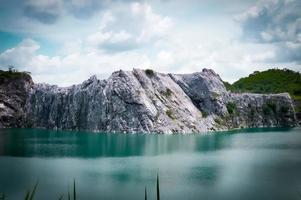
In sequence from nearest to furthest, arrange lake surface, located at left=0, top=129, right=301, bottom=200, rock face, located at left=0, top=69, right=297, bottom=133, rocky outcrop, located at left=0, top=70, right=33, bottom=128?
lake surface, located at left=0, top=129, right=301, bottom=200
rock face, located at left=0, top=69, right=297, bottom=133
rocky outcrop, located at left=0, top=70, right=33, bottom=128

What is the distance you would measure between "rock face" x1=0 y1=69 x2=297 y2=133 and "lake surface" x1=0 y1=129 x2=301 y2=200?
1725 inches

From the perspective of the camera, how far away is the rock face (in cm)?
13975

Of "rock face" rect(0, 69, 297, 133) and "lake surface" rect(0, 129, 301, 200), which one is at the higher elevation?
"rock face" rect(0, 69, 297, 133)

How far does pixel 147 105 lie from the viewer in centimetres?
14025

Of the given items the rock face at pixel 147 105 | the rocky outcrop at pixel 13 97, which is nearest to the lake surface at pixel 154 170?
the rock face at pixel 147 105

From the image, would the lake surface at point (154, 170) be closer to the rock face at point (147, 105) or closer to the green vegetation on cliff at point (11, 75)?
the rock face at point (147, 105)

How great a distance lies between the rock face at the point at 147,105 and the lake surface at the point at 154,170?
4380cm

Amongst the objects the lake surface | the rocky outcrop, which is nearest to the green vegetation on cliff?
the rocky outcrop

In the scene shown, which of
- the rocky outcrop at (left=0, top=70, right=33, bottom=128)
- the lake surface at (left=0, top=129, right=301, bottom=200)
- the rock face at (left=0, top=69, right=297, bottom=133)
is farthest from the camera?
the rocky outcrop at (left=0, top=70, right=33, bottom=128)

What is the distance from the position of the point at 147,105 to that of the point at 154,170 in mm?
80309

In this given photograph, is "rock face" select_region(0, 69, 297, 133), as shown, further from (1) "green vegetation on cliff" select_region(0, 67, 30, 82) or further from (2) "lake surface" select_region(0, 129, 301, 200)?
(2) "lake surface" select_region(0, 129, 301, 200)

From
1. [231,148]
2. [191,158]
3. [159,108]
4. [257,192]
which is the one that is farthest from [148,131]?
[257,192]

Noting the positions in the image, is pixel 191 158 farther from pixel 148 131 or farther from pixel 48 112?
pixel 48 112

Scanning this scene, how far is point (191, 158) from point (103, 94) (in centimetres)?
7753
